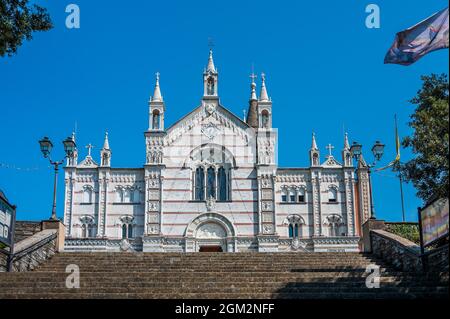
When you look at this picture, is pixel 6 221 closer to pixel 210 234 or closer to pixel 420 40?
pixel 420 40

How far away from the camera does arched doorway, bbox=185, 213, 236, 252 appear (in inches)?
1699

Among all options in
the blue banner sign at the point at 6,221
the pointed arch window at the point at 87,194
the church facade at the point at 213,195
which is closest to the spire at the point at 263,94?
the church facade at the point at 213,195

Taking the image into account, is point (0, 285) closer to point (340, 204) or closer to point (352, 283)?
point (352, 283)

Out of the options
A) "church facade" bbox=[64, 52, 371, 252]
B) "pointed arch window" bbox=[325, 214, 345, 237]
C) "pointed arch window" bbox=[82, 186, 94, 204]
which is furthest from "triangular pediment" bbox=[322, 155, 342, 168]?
Answer: "pointed arch window" bbox=[82, 186, 94, 204]

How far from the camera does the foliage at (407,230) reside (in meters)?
24.4

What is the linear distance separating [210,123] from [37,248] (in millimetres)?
26412

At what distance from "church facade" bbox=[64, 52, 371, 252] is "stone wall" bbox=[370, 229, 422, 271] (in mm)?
20382

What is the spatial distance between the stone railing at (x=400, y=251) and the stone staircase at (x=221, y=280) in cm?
54

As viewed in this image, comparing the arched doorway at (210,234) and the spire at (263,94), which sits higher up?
the spire at (263,94)

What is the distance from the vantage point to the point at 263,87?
4788cm

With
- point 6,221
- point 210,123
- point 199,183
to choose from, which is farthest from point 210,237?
point 6,221

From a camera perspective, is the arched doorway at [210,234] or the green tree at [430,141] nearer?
the green tree at [430,141]

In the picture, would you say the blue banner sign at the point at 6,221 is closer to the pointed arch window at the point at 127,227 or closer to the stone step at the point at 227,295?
the stone step at the point at 227,295

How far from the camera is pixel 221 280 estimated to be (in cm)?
1698
